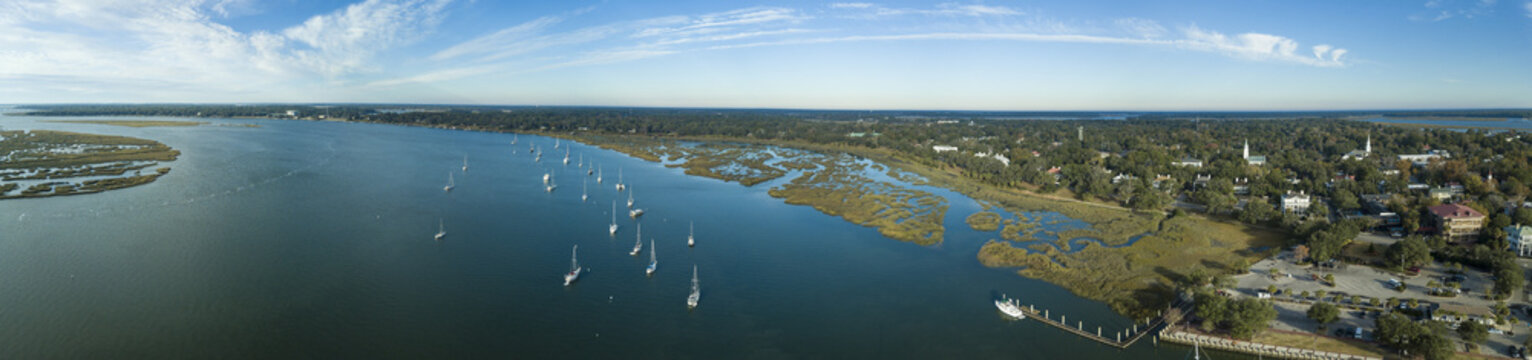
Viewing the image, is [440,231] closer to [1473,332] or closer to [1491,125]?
[1473,332]

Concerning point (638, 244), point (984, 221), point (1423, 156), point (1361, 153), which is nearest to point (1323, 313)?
point (984, 221)

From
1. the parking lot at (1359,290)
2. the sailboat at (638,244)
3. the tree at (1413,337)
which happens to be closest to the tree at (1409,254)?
the parking lot at (1359,290)

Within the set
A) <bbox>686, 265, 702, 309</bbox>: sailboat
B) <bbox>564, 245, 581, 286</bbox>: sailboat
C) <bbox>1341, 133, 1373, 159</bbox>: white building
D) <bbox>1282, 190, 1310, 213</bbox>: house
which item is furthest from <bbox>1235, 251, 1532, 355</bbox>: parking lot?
<bbox>1341, 133, 1373, 159</bbox>: white building

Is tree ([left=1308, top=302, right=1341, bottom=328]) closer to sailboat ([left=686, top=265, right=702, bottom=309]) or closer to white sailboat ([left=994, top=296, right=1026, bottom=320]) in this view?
white sailboat ([left=994, top=296, right=1026, bottom=320])

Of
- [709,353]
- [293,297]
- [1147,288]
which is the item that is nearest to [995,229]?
[1147,288]

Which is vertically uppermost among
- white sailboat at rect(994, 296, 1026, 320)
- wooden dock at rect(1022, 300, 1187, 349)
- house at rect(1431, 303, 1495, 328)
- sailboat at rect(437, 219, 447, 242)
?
sailboat at rect(437, 219, 447, 242)

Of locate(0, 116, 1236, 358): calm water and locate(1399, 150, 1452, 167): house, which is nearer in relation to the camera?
locate(0, 116, 1236, 358): calm water
